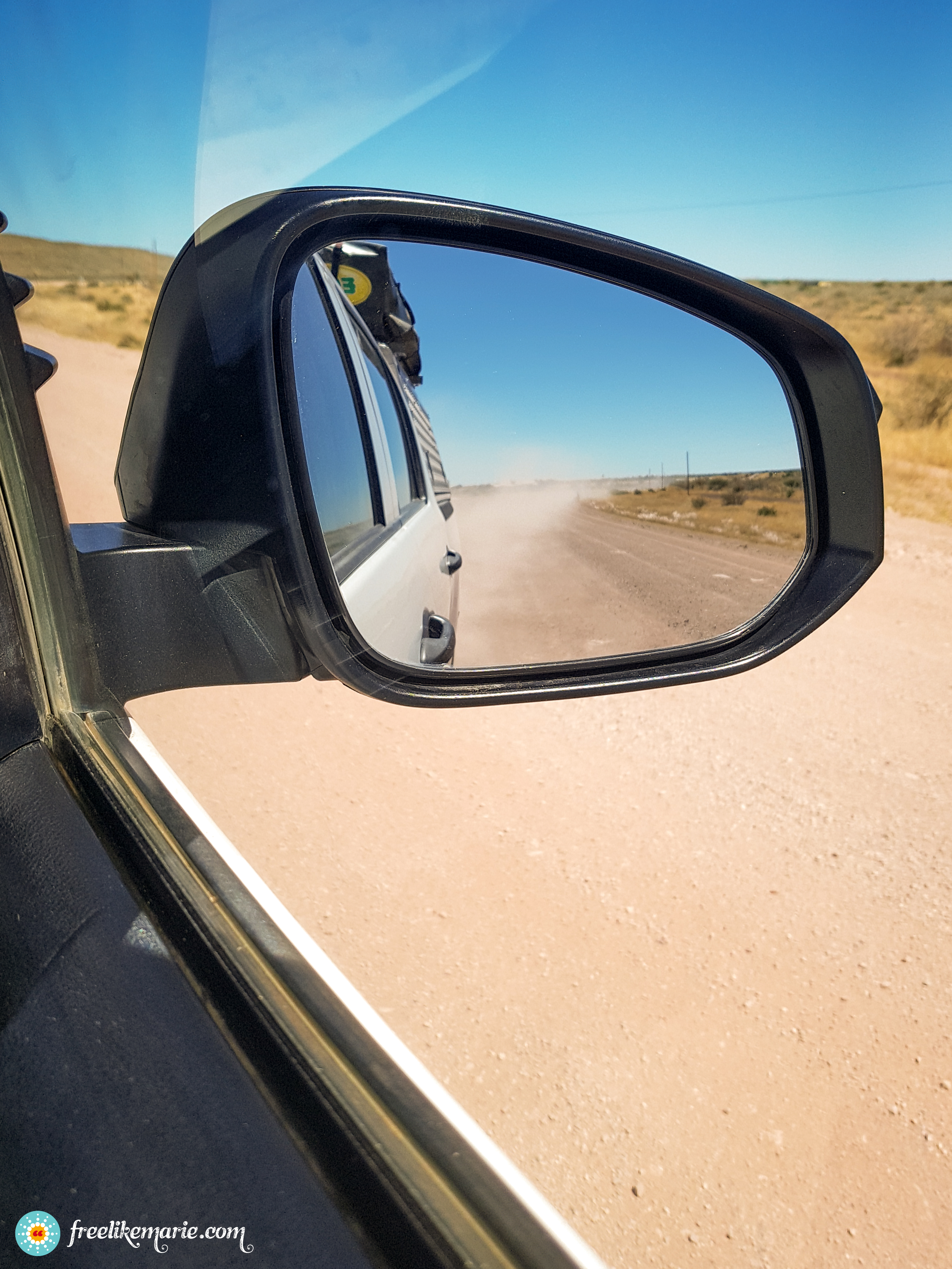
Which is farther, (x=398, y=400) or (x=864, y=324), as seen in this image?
(x=864, y=324)

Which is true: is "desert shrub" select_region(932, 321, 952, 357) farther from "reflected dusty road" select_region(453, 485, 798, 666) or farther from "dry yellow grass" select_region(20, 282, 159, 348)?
"dry yellow grass" select_region(20, 282, 159, 348)

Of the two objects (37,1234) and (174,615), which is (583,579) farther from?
(37,1234)

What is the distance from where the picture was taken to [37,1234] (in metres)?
0.66

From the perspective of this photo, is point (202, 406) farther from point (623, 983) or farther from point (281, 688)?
point (281, 688)

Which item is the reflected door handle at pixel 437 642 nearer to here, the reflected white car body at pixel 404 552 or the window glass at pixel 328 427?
the reflected white car body at pixel 404 552

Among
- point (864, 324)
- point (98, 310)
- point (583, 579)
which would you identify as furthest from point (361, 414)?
point (864, 324)

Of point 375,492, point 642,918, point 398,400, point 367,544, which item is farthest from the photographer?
point 642,918

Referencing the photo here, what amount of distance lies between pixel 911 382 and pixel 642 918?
73.1 ft

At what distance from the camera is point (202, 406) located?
94 centimetres

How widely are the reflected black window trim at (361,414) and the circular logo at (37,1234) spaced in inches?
54.3

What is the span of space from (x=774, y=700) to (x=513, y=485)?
170 inches

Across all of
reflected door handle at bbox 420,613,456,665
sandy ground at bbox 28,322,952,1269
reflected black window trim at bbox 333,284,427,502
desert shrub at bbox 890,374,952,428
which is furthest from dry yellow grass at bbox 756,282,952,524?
reflected door handle at bbox 420,613,456,665

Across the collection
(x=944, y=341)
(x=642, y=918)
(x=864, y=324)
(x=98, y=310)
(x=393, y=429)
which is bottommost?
(x=642, y=918)

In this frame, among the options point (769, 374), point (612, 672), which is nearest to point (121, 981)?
point (612, 672)
